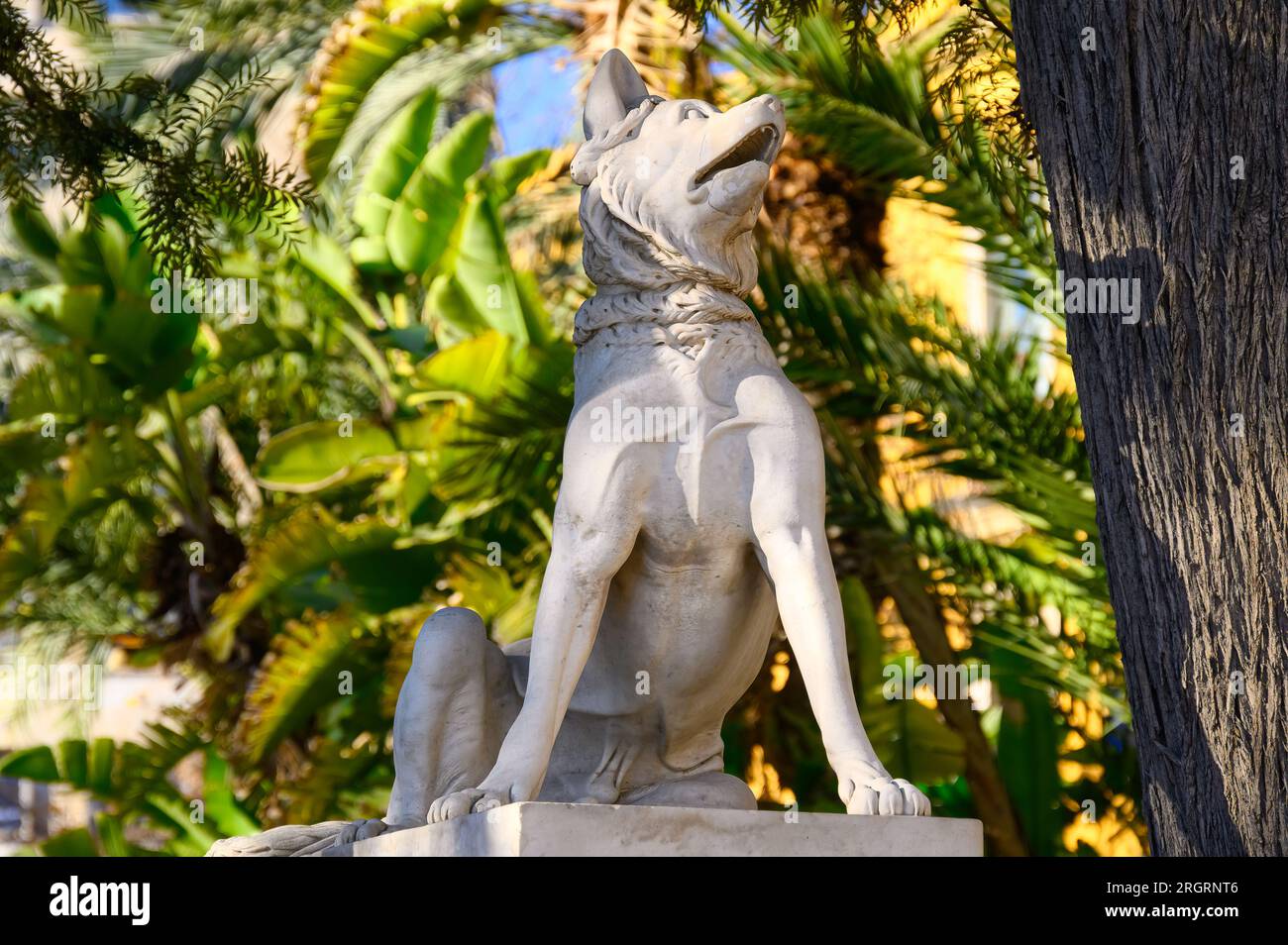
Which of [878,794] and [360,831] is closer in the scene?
[878,794]

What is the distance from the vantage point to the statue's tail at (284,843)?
4199mm

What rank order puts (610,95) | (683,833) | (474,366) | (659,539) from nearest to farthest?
(683,833) → (659,539) → (610,95) → (474,366)

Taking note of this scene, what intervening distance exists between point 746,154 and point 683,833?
165cm

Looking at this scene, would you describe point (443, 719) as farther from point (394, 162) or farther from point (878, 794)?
point (394, 162)

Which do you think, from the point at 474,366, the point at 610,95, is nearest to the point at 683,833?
the point at 610,95

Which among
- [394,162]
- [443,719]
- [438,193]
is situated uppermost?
[394,162]

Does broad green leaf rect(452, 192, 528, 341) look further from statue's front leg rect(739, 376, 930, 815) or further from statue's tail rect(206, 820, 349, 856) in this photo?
statue's front leg rect(739, 376, 930, 815)

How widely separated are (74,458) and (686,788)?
6853 millimetres

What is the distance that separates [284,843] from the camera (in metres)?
4.24

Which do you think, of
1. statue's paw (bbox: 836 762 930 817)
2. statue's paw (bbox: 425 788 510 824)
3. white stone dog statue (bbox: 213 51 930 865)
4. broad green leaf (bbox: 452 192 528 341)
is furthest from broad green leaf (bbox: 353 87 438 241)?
statue's paw (bbox: 836 762 930 817)

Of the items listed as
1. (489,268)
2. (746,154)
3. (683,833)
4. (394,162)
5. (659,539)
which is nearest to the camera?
(683,833)
